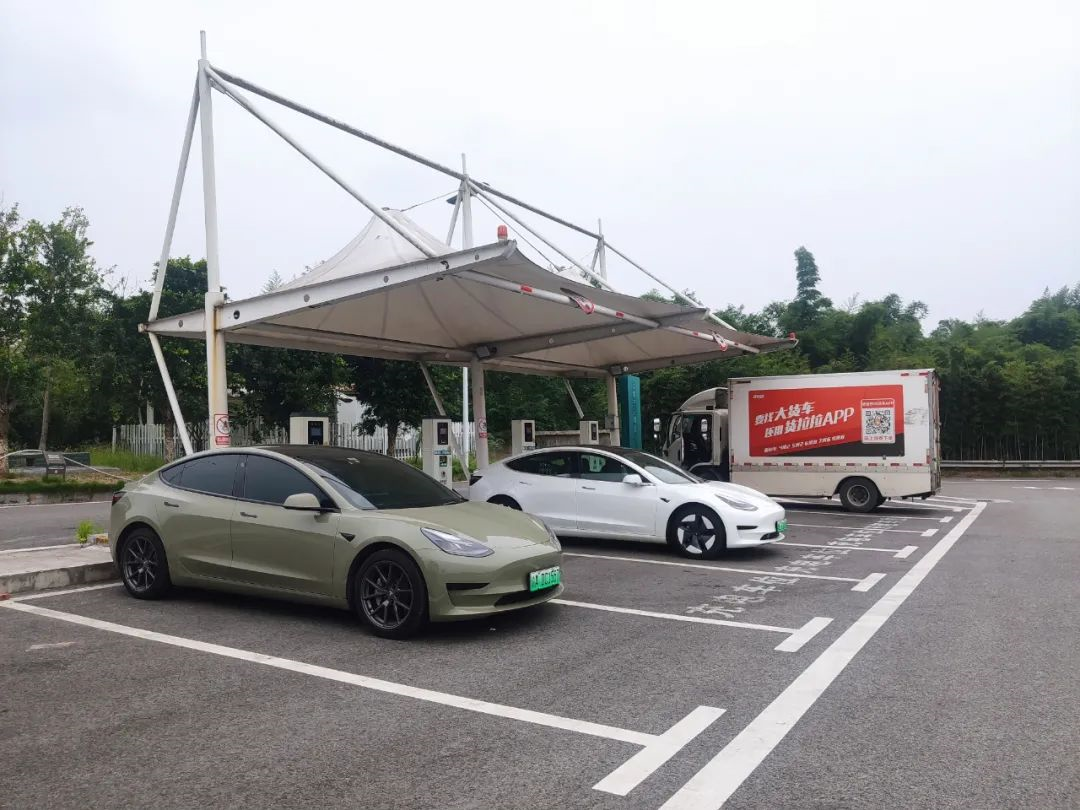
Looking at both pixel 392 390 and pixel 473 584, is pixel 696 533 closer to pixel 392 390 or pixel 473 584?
pixel 473 584

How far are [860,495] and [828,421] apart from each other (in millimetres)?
1560

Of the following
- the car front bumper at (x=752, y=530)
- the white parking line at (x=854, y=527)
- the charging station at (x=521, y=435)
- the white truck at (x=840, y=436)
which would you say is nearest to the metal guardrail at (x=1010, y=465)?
the white truck at (x=840, y=436)

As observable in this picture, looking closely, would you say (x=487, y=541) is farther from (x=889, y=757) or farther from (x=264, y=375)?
(x=264, y=375)

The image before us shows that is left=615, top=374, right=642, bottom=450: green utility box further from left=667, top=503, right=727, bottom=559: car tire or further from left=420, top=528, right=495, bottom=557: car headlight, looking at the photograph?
left=420, top=528, right=495, bottom=557: car headlight

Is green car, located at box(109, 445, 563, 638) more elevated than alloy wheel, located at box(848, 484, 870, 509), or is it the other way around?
green car, located at box(109, 445, 563, 638)

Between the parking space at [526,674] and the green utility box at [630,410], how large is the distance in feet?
44.9

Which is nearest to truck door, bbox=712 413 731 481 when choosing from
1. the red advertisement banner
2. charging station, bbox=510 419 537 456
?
the red advertisement banner

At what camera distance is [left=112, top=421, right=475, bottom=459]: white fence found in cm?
2491

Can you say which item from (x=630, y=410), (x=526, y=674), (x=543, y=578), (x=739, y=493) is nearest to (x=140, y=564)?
(x=543, y=578)

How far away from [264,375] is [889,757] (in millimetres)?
23952

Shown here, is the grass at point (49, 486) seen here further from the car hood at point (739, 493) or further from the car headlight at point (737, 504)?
the car headlight at point (737, 504)

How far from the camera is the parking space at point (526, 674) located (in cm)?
367

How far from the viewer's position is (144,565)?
7.29 meters

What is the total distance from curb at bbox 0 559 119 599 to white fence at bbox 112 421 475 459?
1540 cm
